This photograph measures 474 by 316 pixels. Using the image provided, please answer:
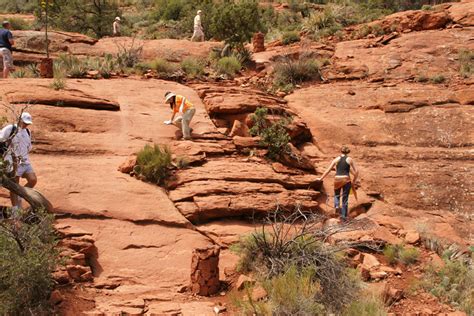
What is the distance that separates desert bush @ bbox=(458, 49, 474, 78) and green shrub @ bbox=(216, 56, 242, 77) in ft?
19.9

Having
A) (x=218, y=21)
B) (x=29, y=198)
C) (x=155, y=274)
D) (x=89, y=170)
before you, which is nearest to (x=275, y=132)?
(x=89, y=170)

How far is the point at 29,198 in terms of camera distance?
20.9 ft

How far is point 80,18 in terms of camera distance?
22484 mm

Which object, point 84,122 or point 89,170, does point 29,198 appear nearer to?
point 89,170

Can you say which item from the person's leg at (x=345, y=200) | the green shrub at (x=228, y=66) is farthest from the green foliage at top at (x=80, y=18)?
the person's leg at (x=345, y=200)

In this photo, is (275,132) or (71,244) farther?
(275,132)

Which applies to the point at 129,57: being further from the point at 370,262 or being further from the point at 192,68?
the point at 370,262

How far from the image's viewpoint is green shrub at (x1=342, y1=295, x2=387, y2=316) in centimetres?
540

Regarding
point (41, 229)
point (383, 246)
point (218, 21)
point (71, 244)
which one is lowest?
point (383, 246)

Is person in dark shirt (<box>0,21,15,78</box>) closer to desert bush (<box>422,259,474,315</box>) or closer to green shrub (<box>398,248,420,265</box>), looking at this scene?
green shrub (<box>398,248,420,265</box>)

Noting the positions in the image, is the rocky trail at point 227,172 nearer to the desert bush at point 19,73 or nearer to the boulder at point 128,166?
the boulder at point 128,166

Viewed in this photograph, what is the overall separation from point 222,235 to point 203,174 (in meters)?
1.29

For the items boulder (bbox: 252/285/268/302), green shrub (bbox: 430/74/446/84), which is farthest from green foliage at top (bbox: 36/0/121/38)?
boulder (bbox: 252/285/268/302)

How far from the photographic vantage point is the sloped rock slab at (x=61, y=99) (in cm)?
957
